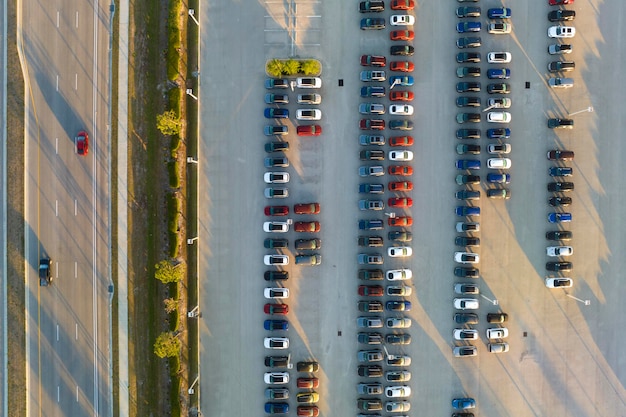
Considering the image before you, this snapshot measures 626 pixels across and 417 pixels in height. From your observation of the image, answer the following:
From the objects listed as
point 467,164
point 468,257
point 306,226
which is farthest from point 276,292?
point 467,164

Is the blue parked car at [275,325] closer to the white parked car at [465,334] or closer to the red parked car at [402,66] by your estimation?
the white parked car at [465,334]

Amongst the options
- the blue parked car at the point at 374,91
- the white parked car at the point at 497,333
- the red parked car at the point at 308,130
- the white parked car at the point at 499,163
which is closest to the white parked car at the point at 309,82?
the red parked car at the point at 308,130

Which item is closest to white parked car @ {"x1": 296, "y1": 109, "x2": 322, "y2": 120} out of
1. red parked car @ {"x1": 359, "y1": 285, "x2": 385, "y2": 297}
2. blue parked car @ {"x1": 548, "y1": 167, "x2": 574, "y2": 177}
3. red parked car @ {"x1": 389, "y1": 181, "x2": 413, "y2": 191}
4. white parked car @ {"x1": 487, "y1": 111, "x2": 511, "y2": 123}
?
red parked car @ {"x1": 389, "y1": 181, "x2": 413, "y2": 191}

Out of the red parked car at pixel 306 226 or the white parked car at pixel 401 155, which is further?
the red parked car at pixel 306 226

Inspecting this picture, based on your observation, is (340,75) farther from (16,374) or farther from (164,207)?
(16,374)

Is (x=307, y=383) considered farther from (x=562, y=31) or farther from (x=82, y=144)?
(x=562, y=31)
